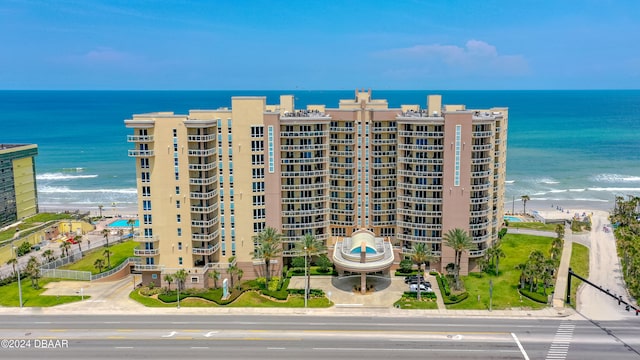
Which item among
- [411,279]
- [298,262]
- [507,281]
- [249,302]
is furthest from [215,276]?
[507,281]

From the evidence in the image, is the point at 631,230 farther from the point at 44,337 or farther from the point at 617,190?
the point at 44,337

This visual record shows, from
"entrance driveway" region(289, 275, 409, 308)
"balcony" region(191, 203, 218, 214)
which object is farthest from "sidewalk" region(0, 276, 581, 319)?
"balcony" region(191, 203, 218, 214)

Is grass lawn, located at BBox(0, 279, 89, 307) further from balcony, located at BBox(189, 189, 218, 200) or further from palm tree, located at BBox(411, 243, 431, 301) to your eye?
palm tree, located at BBox(411, 243, 431, 301)

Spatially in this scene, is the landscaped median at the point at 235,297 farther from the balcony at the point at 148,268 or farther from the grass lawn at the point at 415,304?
the grass lawn at the point at 415,304

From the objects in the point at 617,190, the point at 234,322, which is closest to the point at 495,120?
the point at 234,322

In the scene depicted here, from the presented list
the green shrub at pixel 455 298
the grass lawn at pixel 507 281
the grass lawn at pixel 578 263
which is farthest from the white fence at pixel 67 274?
the grass lawn at pixel 578 263

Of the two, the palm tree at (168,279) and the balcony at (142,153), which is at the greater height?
the balcony at (142,153)

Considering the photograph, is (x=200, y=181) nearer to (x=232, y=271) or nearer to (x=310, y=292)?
(x=232, y=271)
